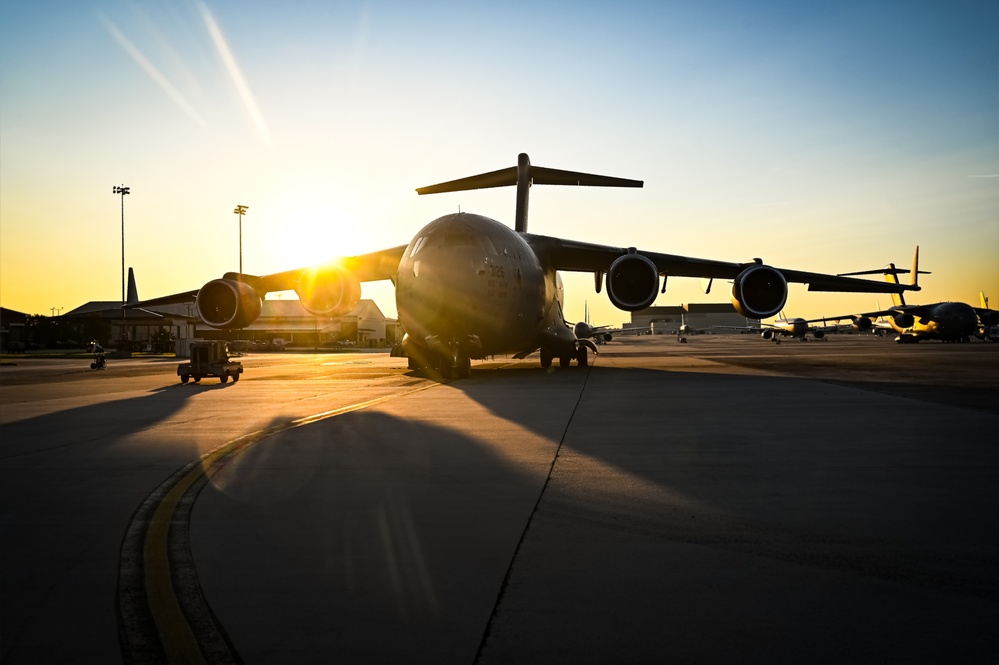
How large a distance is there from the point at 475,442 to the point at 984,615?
5.44 meters

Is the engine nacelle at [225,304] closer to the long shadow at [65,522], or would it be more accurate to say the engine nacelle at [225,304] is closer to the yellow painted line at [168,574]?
the long shadow at [65,522]

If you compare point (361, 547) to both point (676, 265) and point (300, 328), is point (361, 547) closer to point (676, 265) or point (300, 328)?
point (676, 265)

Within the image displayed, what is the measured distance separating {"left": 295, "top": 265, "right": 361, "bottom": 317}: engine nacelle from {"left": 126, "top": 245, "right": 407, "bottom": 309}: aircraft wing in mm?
376

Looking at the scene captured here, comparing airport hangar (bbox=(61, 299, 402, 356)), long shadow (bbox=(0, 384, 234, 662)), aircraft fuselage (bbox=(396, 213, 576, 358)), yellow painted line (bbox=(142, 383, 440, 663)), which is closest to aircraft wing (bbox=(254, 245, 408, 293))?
aircraft fuselage (bbox=(396, 213, 576, 358))

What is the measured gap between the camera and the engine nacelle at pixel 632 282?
20234 mm

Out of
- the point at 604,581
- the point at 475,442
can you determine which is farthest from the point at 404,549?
the point at 475,442

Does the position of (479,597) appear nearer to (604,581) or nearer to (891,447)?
(604,581)

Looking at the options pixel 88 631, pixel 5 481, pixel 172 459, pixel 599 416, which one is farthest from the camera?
pixel 599 416

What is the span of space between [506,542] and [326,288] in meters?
18.9

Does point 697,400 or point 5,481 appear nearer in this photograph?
point 5,481

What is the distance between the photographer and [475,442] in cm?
810

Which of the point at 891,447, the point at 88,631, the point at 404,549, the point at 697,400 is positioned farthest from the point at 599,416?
the point at 88,631

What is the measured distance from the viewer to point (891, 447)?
739 centimetres

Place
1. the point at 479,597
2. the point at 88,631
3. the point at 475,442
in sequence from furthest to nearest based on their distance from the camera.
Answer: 1. the point at 475,442
2. the point at 479,597
3. the point at 88,631
